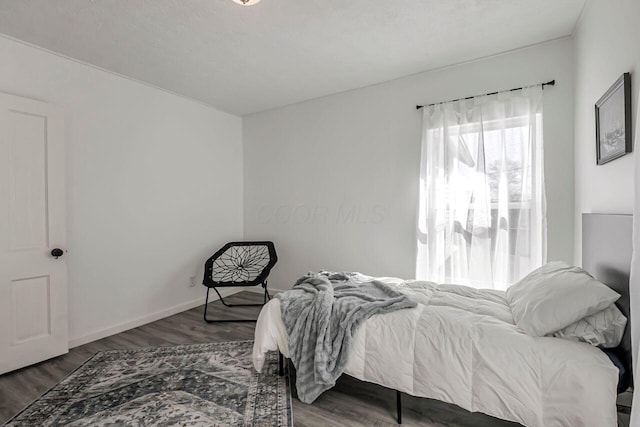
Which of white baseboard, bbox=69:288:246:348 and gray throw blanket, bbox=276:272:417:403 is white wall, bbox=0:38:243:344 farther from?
gray throw blanket, bbox=276:272:417:403

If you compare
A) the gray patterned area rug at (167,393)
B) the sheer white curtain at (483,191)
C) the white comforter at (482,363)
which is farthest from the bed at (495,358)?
the sheer white curtain at (483,191)

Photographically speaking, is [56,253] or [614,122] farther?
[56,253]

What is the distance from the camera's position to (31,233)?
2.59 meters

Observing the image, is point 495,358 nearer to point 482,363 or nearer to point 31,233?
point 482,363

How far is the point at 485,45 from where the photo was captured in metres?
2.82

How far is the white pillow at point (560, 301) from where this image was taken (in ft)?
5.01

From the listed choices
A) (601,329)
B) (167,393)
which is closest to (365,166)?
(601,329)

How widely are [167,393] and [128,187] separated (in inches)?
87.7

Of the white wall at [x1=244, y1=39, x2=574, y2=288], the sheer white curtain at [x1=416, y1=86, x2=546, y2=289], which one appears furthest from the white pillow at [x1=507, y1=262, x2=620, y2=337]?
the white wall at [x1=244, y1=39, x2=574, y2=288]

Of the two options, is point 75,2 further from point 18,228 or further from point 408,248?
point 408,248

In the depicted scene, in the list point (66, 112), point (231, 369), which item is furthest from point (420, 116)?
point (66, 112)

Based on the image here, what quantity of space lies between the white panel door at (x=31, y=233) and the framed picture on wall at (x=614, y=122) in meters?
4.01

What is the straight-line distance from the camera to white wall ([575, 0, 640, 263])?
1587 millimetres

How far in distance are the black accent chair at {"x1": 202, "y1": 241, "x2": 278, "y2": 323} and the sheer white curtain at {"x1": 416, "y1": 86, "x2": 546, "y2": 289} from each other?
2032 mm
